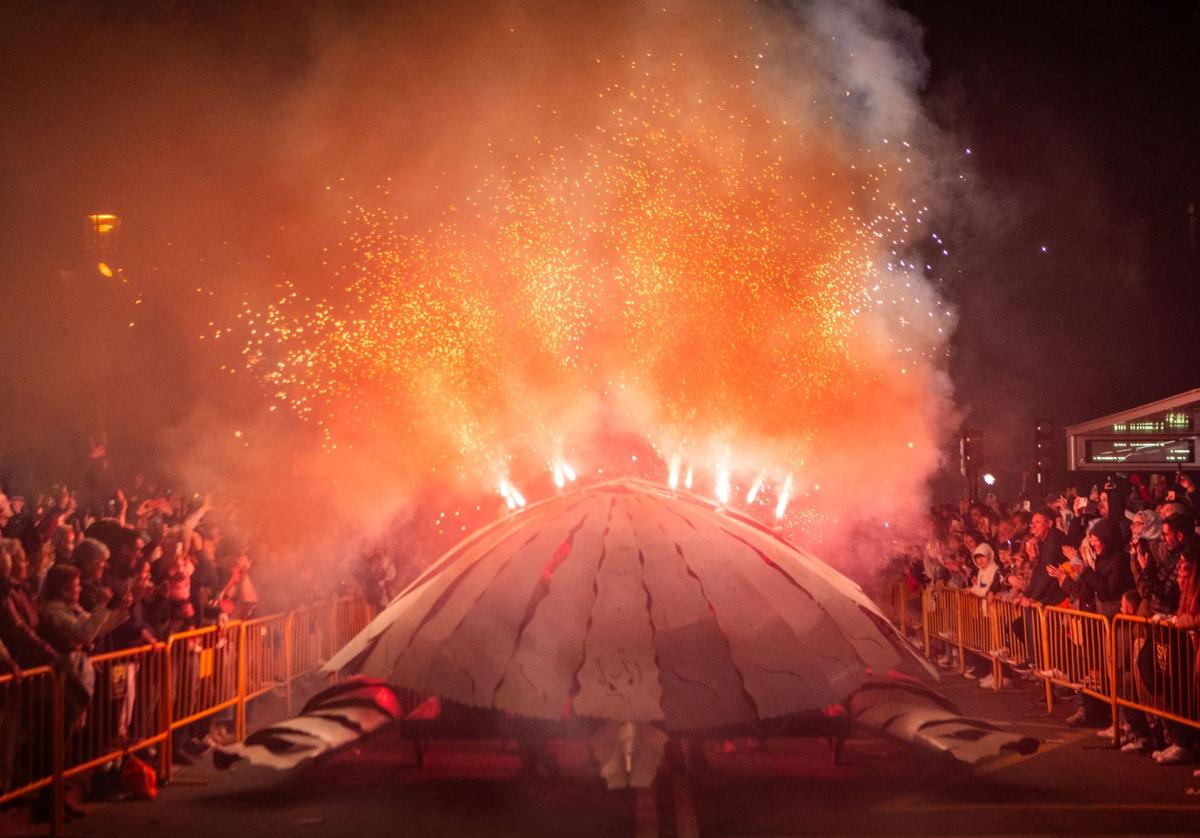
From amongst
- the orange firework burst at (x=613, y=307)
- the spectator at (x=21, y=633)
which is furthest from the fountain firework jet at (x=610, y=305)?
the spectator at (x=21, y=633)

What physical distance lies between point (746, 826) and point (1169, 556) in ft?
21.0

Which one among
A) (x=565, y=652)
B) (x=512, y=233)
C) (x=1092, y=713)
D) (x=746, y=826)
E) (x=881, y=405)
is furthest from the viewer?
(x=881, y=405)

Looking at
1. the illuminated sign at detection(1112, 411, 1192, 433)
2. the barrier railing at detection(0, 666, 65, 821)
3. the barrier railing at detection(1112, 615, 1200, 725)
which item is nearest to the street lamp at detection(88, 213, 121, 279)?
the barrier railing at detection(0, 666, 65, 821)

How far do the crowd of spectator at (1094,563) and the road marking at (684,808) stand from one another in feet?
12.0

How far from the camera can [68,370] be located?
20.3 m

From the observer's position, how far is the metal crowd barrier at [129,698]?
736cm

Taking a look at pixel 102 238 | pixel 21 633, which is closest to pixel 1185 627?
pixel 21 633

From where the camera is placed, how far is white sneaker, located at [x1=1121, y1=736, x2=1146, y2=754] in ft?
32.7

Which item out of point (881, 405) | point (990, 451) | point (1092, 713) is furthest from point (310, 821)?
point (990, 451)

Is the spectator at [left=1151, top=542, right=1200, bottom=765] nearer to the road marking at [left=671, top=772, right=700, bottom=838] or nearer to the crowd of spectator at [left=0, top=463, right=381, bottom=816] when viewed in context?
the road marking at [left=671, top=772, right=700, bottom=838]

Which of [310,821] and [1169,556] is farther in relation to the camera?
[1169,556]

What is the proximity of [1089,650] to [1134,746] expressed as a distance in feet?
3.81

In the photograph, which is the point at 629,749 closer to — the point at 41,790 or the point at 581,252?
the point at 41,790

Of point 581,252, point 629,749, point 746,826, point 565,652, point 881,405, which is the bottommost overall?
point 746,826
